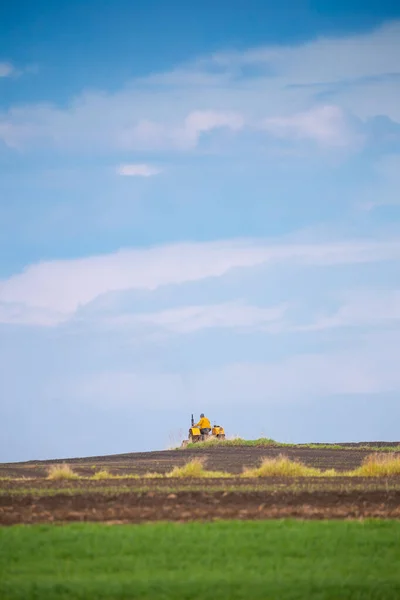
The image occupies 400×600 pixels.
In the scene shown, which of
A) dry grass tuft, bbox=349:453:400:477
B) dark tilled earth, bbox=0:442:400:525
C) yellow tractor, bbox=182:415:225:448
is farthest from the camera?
yellow tractor, bbox=182:415:225:448

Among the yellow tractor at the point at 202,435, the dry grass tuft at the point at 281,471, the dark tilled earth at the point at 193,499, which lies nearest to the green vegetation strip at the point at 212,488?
the dark tilled earth at the point at 193,499

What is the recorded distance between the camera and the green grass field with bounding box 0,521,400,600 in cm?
1262

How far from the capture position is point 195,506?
776 inches

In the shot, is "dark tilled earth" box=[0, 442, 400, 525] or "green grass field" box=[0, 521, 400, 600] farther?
"dark tilled earth" box=[0, 442, 400, 525]

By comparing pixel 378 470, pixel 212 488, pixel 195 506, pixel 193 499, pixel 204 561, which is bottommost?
pixel 204 561

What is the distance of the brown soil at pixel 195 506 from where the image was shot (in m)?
18.4

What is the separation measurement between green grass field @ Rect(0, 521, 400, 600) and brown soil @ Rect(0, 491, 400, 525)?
1.39 meters

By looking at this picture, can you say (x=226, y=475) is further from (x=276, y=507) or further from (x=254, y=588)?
(x=254, y=588)

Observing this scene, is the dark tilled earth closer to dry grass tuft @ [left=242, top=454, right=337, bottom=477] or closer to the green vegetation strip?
the green vegetation strip

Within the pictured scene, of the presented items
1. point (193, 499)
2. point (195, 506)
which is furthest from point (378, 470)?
point (195, 506)

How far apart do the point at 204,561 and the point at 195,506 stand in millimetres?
5504

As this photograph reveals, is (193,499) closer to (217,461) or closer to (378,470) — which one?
(378,470)

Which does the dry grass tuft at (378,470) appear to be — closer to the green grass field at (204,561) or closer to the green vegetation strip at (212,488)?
the green vegetation strip at (212,488)

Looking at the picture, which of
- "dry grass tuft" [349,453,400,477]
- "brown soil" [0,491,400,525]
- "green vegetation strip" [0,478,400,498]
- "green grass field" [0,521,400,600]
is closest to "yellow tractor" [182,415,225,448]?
"dry grass tuft" [349,453,400,477]
